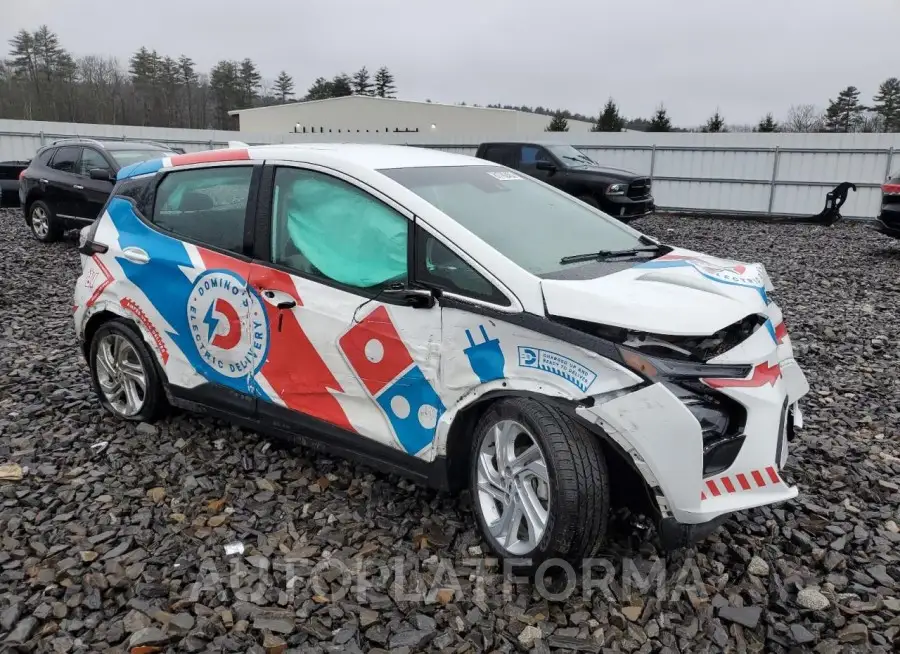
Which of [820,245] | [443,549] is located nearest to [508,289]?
[443,549]

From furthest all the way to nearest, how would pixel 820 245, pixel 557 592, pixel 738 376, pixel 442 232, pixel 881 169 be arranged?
pixel 881 169 → pixel 820 245 → pixel 442 232 → pixel 557 592 → pixel 738 376

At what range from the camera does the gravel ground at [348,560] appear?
8.38ft

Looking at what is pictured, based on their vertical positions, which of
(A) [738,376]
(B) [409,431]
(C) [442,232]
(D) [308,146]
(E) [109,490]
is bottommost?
(E) [109,490]

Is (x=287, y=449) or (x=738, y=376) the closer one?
(x=738, y=376)

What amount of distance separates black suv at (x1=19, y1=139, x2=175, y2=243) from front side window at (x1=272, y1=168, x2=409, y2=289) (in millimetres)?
7799

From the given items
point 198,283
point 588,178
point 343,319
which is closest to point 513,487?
point 343,319

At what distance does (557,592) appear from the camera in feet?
8.94

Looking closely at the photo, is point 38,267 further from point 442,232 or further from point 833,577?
point 833,577

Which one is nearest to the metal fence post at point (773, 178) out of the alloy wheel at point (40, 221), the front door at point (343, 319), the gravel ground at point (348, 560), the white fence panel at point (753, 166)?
the white fence panel at point (753, 166)

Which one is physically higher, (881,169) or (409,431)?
(881,169)

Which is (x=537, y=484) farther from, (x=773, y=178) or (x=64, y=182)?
(x=773, y=178)

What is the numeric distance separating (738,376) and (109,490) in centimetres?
305

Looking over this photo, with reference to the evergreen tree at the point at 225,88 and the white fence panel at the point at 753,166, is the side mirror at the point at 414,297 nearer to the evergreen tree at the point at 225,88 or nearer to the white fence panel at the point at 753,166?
the white fence panel at the point at 753,166

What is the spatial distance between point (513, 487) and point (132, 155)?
395 inches
